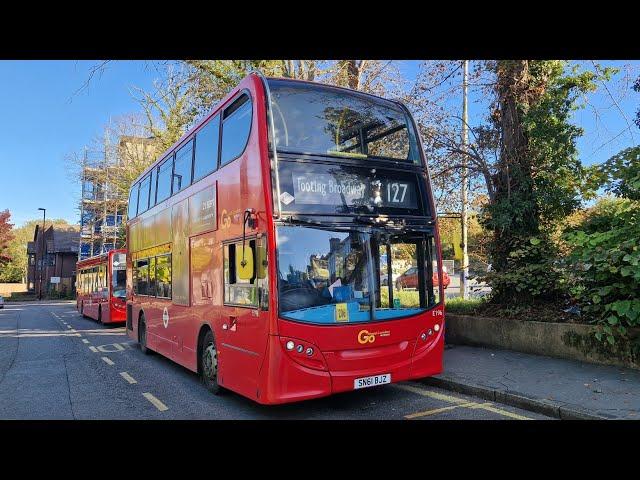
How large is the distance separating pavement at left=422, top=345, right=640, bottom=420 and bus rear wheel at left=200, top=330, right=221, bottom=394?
129 inches

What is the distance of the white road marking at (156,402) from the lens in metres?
6.86

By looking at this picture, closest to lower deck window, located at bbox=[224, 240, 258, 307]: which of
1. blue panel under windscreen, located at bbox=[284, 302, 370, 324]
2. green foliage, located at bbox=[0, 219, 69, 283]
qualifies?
blue panel under windscreen, located at bbox=[284, 302, 370, 324]

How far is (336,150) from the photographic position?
632 centimetres

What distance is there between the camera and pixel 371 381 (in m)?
5.96

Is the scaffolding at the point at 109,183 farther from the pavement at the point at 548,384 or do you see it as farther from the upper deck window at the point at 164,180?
the pavement at the point at 548,384

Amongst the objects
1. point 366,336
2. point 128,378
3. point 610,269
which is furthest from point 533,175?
point 128,378

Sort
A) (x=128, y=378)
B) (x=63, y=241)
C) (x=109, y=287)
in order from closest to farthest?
(x=128, y=378) < (x=109, y=287) < (x=63, y=241)

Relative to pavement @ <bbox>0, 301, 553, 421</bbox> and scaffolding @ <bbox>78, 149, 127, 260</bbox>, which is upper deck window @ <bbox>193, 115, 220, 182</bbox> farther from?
scaffolding @ <bbox>78, 149, 127, 260</bbox>

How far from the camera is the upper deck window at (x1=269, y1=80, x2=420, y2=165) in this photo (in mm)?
6152

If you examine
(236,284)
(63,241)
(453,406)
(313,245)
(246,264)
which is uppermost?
(63,241)

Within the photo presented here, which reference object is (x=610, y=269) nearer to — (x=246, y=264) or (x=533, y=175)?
(x=533, y=175)

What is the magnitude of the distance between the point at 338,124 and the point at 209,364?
13.5 feet

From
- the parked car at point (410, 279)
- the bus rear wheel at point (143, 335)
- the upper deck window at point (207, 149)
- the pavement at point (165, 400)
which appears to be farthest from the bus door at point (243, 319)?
the bus rear wheel at point (143, 335)
